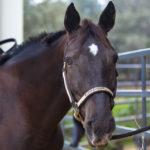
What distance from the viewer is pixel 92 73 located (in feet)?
6.35

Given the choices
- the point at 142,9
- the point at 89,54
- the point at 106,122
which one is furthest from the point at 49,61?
the point at 142,9

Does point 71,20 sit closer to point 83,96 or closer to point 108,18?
point 108,18

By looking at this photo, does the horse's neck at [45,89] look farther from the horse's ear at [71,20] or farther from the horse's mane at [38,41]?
the horse's ear at [71,20]

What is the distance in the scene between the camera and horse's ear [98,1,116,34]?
225 centimetres

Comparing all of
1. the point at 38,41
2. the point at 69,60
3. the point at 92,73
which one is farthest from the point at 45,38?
the point at 92,73

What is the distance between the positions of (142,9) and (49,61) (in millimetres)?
23803

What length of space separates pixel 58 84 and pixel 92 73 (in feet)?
1.53

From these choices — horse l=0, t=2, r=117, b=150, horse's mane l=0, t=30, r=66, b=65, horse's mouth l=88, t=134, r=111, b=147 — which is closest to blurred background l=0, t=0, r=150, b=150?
horse's mane l=0, t=30, r=66, b=65

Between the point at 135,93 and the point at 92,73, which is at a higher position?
the point at 92,73

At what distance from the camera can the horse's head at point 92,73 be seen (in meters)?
1.84

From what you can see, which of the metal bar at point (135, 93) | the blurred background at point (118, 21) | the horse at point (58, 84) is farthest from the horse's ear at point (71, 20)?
the blurred background at point (118, 21)

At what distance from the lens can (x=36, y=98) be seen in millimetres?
2387

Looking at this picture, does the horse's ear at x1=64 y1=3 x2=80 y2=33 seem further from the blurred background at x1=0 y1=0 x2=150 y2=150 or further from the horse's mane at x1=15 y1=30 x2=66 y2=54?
the blurred background at x1=0 y1=0 x2=150 y2=150

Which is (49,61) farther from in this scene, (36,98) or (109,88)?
(109,88)
